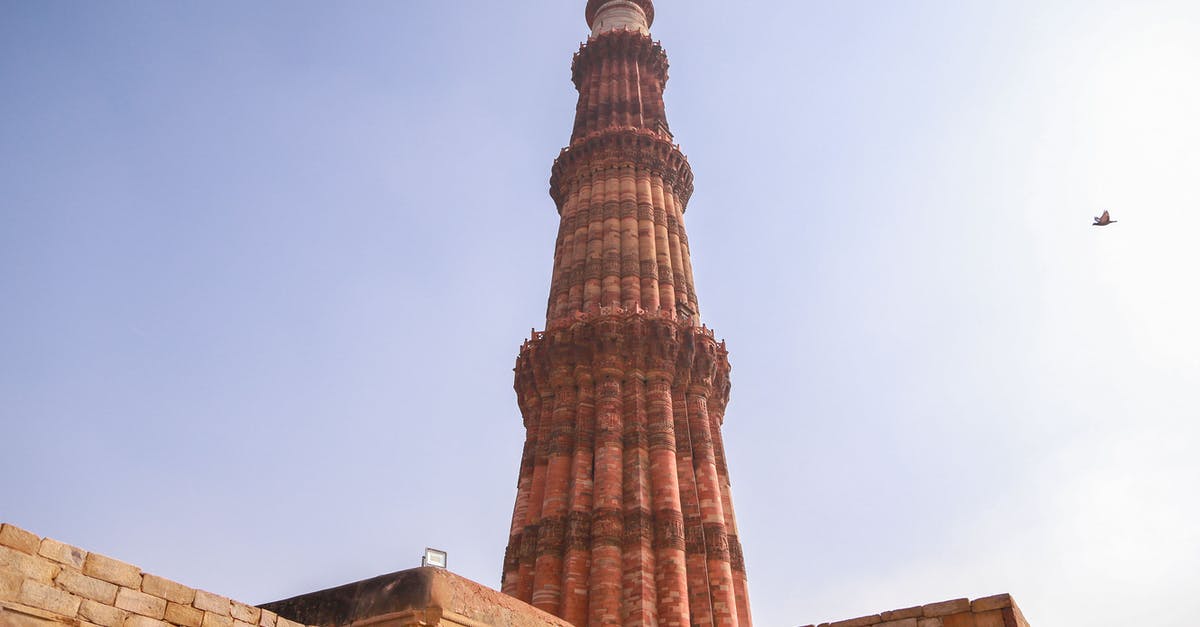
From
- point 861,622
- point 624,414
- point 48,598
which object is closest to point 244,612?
point 48,598

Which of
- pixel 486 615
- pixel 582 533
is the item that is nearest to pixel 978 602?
pixel 486 615

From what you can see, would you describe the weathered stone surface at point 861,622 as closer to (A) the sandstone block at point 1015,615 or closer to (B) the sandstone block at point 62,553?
(A) the sandstone block at point 1015,615

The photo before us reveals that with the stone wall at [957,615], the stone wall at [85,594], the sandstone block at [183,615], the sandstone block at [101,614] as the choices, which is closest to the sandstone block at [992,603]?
the stone wall at [957,615]

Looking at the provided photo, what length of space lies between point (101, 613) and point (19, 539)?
2.31 feet

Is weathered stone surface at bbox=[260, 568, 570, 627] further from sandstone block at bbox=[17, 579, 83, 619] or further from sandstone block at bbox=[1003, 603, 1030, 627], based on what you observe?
sandstone block at bbox=[1003, 603, 1030, 627]

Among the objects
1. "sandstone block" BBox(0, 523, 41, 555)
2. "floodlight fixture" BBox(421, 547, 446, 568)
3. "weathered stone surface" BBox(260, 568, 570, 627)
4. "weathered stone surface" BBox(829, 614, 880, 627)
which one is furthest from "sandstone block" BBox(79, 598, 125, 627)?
"weathered stone surface" BBox(829, 614, 880, 627)

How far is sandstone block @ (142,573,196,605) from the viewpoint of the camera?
5773mm

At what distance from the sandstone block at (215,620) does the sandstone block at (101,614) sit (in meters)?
0.58

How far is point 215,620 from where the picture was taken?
19.8 ft

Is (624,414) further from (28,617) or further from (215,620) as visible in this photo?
(28,617)

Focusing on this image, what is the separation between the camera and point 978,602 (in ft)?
26.2

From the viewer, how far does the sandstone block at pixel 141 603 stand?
5.60m

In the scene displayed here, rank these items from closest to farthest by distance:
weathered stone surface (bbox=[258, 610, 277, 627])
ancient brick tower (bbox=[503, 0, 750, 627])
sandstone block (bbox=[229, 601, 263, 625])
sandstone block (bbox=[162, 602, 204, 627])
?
sandstone block (bbox=[162, 602, 204, 627]) → sandstone block (bbox=[229, 601, 263, 625]) → weathered stone surface (bbox=[258, 610, 277, 627]) → ancient brick tower (bbox=[503, 0, 750, 627])

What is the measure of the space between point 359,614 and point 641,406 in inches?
449
